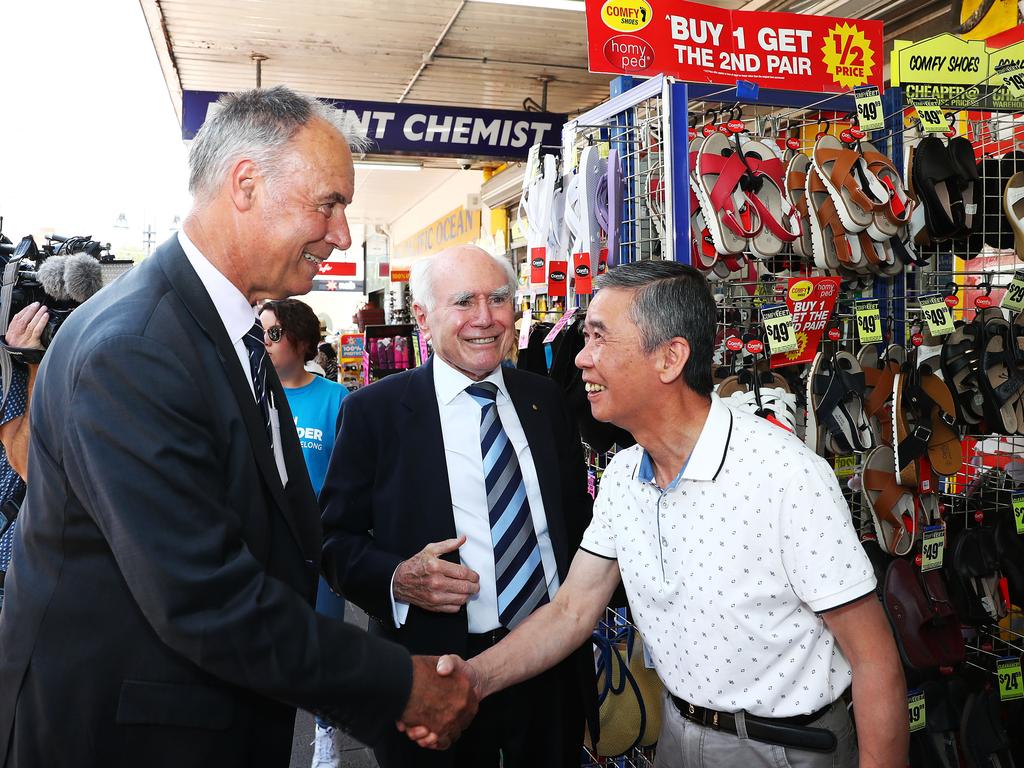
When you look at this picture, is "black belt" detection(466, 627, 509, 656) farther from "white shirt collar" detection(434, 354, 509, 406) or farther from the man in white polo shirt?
"white shirt collar" detection(434, 354, 509, 406)

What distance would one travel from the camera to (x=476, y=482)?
2.30m

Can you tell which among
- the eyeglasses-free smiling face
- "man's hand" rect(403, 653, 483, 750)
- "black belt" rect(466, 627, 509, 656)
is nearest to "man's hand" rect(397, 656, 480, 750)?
"man's hand" rect(403, 653, 483, 750)

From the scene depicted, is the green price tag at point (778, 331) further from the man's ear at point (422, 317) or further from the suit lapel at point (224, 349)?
the suit lapel at point (224, 349)

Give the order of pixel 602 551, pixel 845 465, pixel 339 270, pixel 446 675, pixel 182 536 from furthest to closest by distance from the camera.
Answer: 1. pixel 339 270
2. pixel 845 465
3. pixel 602 551
4. pixel 446 675
5. pixel 182 536

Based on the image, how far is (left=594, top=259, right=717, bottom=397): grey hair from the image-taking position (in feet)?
5.93

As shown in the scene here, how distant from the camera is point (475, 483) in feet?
7.54

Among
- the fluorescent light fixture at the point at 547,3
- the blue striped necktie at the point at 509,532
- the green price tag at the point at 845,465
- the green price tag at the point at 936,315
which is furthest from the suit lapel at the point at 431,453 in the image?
the fluorescent light fixture at the point at 547,3

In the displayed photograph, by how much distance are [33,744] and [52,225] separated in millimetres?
24186

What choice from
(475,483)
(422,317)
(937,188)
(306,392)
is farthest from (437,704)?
(937,188)

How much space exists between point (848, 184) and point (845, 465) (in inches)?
46.1

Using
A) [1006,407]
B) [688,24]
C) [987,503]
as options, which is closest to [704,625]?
[1006,407]

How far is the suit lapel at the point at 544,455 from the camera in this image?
7.54 feet

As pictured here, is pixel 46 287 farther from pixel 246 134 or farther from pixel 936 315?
pixel 936 315

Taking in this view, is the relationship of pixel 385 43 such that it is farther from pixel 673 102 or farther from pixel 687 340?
pixel 687 340
